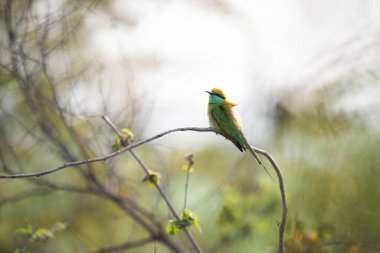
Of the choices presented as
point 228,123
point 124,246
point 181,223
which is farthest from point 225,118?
point 124,246

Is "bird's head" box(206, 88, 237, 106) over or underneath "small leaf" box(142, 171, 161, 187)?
over

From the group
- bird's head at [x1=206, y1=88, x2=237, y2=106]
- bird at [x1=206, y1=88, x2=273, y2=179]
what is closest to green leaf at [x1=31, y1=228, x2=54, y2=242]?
bird at [x1=206, y1=88, x2=273, y2=179]

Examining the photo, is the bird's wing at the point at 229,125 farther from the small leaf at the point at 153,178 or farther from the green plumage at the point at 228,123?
the small leaf at the point at 153,178

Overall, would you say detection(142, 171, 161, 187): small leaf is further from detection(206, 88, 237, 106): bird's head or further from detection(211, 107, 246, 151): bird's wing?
detection(206, 88, 237, 106): bird's head

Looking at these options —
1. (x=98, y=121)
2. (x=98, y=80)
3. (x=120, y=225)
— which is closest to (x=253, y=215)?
(x=98, y=121)

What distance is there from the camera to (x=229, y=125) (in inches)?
159

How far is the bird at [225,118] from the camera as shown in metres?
3.93

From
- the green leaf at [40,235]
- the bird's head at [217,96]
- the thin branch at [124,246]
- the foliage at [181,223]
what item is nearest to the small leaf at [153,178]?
the foliage at [181,223]

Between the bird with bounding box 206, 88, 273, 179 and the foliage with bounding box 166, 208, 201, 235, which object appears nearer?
the foliage with bounding box 166, 208, 201, 235

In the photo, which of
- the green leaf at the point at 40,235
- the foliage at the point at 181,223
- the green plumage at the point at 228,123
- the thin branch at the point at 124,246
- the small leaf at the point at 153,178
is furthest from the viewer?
the thin branch at the point at 124,246

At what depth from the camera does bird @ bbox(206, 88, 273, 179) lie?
12.9ft

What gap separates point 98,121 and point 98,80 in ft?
1.76

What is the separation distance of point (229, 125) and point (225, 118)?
4.1 inches

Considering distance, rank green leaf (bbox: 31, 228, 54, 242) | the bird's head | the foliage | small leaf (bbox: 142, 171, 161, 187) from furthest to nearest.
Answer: the bird's head < green leaf (bbox: 31, 228, 54, 242) < small leaf (bbox: 142, 171, 161, 187) < the foliage
